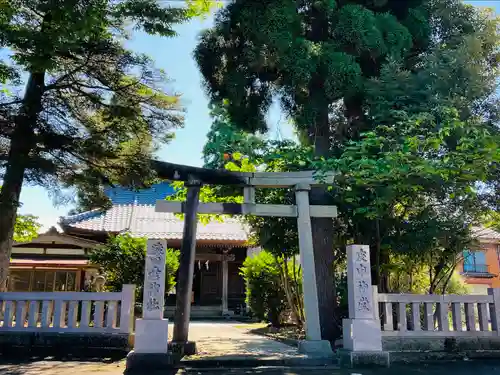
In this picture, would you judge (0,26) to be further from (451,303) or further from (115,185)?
(451,303)

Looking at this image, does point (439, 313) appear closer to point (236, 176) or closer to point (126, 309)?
point (236, 176)

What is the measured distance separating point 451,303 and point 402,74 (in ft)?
13.6

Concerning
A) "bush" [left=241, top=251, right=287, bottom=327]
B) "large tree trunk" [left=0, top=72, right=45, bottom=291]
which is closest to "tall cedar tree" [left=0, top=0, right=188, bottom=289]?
"large tree trunk" [left=0, top=72, right=45, bottom=291]

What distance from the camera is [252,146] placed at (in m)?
8.44

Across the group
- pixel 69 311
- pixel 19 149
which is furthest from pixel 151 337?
pixel 19 149

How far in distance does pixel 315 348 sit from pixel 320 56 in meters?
5.10

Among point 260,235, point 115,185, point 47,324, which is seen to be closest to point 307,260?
point 260,235

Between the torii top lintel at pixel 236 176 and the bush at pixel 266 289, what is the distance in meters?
4.11

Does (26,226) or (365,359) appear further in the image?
(26,226)

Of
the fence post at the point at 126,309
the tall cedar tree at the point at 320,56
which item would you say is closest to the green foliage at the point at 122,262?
the fence post at the point at 126,309

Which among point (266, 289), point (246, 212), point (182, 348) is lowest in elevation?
point (182, 348)

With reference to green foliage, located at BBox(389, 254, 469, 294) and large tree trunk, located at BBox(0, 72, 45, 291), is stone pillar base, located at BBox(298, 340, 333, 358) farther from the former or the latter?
large tree trunk, located at BBox(0, 72, 45, 291)

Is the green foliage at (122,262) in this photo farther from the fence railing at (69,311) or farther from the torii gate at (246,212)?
the torii gate at (246,212)

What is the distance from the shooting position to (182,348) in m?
6.95
